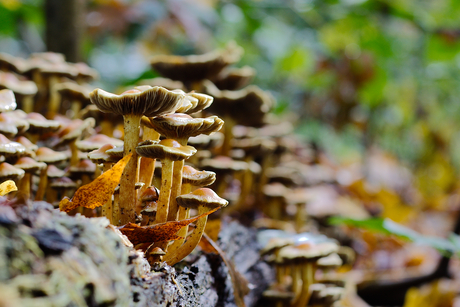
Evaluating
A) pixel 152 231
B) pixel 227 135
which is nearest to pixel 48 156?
pixel 152 231

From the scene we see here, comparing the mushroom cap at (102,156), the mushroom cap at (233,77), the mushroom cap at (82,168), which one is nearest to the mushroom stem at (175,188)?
the mushroom cap at (102,156)

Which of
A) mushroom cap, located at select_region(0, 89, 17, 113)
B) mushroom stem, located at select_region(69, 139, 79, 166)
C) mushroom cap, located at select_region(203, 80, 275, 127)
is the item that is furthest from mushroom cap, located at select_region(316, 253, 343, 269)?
mushroom cap, located at select_region(0, 89, 17, 113)

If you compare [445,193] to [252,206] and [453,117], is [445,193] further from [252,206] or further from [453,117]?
[252,206]

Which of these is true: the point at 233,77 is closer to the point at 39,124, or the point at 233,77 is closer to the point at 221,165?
the point at 221,165

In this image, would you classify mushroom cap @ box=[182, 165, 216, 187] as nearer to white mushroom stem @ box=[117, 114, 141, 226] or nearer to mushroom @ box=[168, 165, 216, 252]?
mushroom @ box=[168, 165, 216, 252]

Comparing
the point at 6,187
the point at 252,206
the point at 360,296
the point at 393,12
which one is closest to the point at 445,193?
the point at 393,12

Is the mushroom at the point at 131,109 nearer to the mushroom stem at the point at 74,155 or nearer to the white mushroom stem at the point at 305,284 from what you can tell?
the mushroom stem at the point at 74,155

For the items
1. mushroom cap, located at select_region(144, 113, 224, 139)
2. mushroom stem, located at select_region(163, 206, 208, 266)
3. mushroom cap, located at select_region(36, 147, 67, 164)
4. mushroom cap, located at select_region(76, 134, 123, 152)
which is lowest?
mushroom stem, located at select_region(163, 206, 208, 266)
